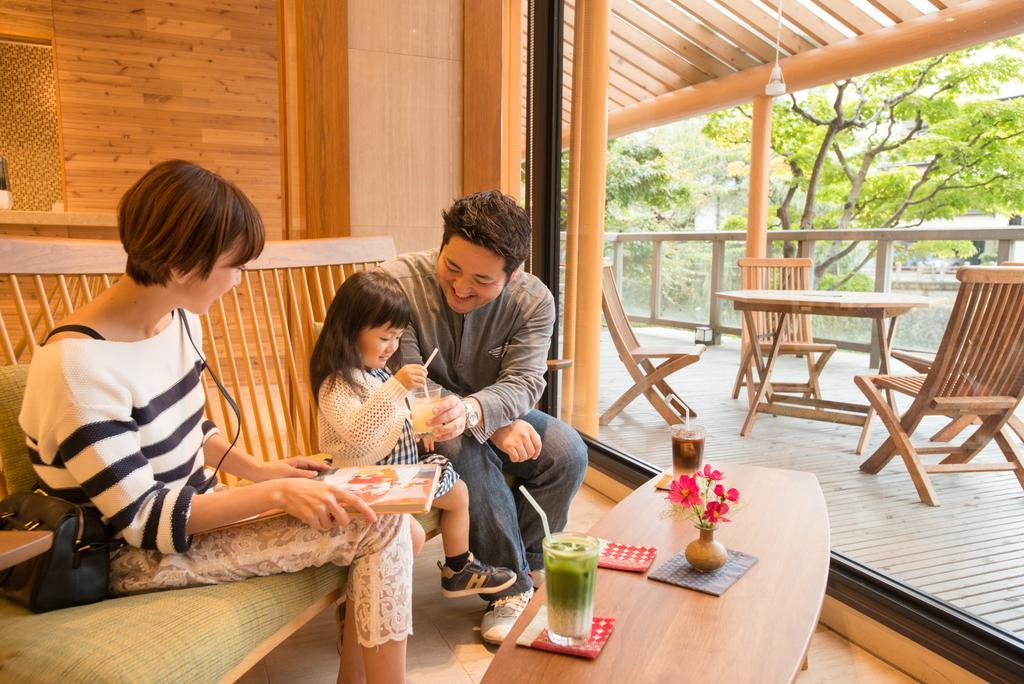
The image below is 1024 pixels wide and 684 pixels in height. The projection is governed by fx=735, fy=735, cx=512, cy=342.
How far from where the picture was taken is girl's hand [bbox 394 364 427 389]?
1.69 meters

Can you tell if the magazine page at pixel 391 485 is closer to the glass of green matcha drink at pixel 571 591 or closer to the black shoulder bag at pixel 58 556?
the glass of green matcha drink at pixel 571 591

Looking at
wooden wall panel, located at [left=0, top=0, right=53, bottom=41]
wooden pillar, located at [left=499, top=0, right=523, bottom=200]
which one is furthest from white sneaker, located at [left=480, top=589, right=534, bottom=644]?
wooden wall panel, located at [left=0, top=0, right=53, bottom=41]

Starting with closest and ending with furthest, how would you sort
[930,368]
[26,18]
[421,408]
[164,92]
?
[421,408] → [930,368] → [26,18] → [164,92]

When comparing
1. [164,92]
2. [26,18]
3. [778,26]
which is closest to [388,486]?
[778,26]

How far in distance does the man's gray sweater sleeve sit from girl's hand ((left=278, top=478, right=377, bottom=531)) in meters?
0.67

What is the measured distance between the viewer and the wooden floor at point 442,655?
5.83 ft

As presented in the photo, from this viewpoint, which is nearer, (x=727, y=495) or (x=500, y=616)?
(x=727, y=495)

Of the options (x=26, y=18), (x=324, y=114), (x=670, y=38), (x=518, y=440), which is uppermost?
(x=26, y=18)

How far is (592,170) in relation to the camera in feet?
10.3

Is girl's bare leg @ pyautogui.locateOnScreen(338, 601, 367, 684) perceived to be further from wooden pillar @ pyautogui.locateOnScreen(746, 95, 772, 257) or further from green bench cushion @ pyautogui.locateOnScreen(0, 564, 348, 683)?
wooden pillar @ pyautogui.locateOnScreen(746, 95, 772, 257)

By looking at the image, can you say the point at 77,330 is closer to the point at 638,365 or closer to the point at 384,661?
the point at 384,661

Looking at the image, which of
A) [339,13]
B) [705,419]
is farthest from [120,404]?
[705,419]

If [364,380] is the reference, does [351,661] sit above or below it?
below

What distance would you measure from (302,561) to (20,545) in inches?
20.3
